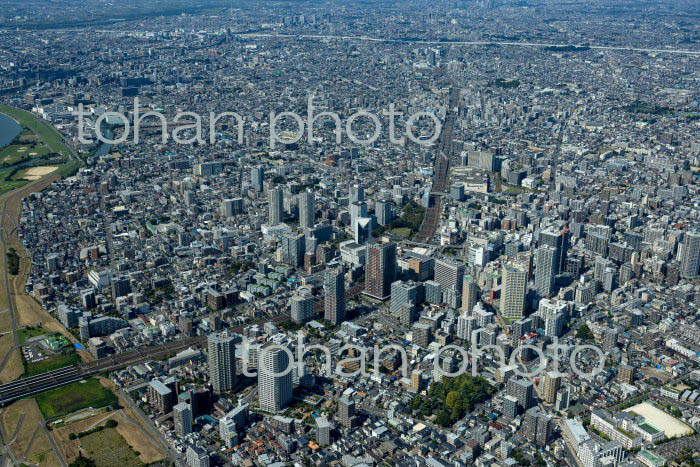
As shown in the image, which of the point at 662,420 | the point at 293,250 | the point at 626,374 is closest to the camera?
the point at 662,420

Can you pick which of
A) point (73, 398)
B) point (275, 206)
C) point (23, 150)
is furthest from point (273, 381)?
point (23, 150)

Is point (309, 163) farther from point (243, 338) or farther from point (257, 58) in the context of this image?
point (257, 58)

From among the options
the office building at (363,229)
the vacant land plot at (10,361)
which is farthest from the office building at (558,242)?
the vacant land plot at (10,361)

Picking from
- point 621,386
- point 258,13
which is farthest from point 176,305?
point 258,13

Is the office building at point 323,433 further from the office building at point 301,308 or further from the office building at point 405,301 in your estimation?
the office building at point 405,301

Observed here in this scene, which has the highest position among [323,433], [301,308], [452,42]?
[452,42]

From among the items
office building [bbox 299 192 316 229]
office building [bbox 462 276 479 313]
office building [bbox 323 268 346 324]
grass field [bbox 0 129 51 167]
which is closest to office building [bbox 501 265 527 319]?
office building [bbox 462 276 479 313]

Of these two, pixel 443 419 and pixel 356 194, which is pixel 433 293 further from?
pixel 356 194
